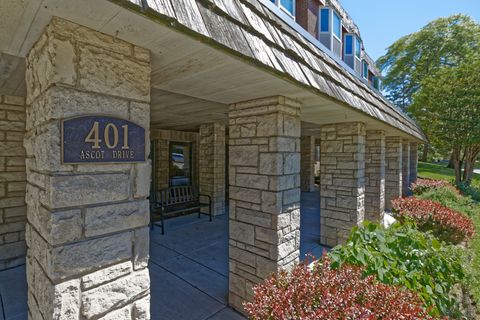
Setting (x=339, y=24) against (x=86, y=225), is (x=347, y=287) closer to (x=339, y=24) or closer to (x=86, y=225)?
(x=86, y=225)

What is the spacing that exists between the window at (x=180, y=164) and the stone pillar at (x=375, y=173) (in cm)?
621

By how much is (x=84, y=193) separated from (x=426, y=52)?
29.2m

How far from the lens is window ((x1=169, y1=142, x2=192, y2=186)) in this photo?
894 centimetres

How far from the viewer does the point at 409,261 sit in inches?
102

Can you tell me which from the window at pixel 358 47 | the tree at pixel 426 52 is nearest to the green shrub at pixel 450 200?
the window at pixel 358 47

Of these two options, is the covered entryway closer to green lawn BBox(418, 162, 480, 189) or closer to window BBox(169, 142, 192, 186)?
window BBox(169, 142, 192, 186)

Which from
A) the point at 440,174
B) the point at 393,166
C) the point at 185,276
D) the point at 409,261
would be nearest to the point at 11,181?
the point at 185,276

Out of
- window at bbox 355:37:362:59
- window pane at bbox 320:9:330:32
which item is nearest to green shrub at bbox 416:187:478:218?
window at bbox 355:37:362:59

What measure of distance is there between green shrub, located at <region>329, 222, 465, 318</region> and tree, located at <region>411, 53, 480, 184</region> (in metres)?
12.3

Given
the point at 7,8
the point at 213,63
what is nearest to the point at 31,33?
the point at 7,8

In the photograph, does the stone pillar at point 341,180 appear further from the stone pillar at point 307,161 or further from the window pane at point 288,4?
the stone pillar at point 307,161

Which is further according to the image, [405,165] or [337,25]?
[405,165]

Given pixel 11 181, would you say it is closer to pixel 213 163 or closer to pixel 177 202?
pixel 177 202

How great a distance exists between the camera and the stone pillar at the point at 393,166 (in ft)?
28.6
